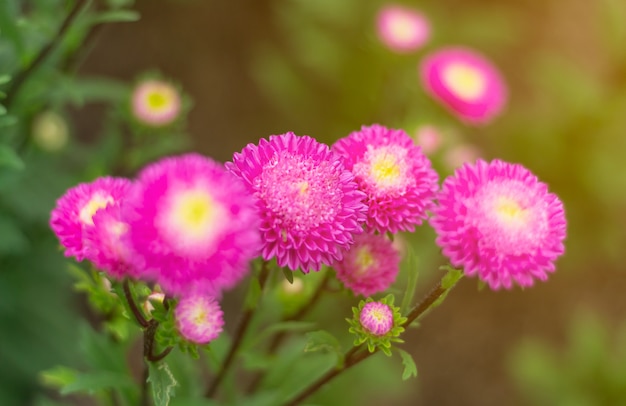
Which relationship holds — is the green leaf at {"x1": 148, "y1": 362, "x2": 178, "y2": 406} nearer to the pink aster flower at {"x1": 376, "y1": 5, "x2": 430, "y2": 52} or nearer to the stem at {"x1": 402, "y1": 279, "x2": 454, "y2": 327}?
the stem at {"x1": 402, "y1": 279, "x2": 454, "y2": 327}

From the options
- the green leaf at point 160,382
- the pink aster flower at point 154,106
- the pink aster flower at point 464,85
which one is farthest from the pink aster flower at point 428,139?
the green leaf at point 160,382

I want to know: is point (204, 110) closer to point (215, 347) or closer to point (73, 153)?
point (73, 153)

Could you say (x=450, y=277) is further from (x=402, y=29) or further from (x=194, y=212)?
(x=402, y=29)

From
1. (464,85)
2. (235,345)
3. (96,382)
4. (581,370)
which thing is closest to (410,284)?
(235,345)

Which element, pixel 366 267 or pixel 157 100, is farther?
pixel 157 100

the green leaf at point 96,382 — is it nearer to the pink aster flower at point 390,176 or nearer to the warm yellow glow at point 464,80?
the pink aster flower at point 390,176

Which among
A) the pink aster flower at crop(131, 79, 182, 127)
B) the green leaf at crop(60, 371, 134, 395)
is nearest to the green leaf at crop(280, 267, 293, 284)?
the green leaf at crop(60, 371, 134, 395)
